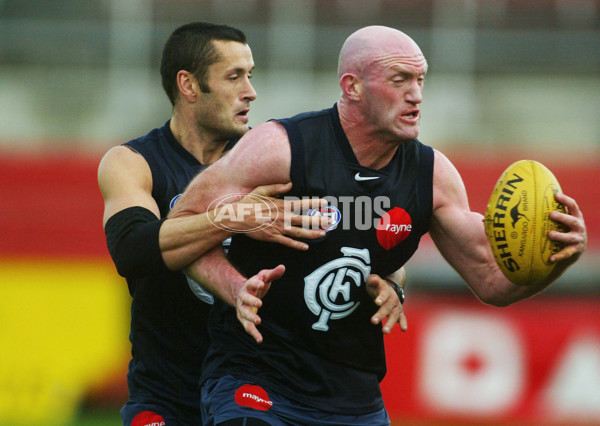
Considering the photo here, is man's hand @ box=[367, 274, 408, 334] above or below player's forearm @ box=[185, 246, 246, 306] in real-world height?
below

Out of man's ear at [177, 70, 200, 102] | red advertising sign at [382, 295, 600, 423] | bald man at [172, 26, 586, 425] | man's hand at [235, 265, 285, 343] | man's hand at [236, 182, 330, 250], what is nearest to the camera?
man's hand at [235, 265, 285, 343]

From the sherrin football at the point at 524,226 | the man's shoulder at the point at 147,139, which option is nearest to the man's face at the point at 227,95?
the man's shoulder at the point at 147,139

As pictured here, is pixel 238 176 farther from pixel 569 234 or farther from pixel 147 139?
pixel 569 234

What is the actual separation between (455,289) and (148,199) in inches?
221

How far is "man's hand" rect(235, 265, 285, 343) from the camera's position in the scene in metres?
3.67

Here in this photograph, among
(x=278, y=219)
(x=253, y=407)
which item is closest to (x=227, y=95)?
(x=278, y=219)

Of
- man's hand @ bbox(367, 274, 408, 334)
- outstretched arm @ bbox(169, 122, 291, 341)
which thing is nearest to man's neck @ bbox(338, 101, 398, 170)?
outstretched arm @ bbox(169, 122, 291, 341)

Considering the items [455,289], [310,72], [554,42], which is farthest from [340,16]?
[455,289]

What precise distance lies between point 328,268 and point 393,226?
342mm

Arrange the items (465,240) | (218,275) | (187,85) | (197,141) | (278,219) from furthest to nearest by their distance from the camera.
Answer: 1. (187,85)
2. (197,141)
3. (465,240)
4. (218,275)
5. (278,219)

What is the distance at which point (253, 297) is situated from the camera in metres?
3.70

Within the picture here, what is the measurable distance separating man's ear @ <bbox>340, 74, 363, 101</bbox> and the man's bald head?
0.08 ft

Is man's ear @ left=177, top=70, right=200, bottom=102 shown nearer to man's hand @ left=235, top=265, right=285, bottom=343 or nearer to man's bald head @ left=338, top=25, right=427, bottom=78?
man's bald head @ left=338, top=25, right=427, bottom=78

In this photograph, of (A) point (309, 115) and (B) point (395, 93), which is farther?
(A) point (309, 115)
